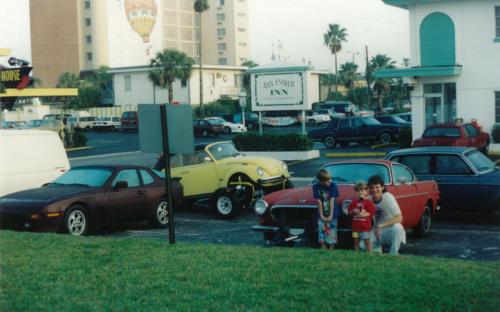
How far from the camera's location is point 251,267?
8.33 m

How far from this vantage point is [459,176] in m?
14.4

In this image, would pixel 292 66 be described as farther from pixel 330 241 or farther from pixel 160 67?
pixel 160 67

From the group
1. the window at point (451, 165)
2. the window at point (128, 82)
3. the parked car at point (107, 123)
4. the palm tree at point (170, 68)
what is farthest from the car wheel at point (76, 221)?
the window at point (128, 82)

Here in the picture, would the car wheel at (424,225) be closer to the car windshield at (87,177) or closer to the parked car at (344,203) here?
the parked car at (344,203)

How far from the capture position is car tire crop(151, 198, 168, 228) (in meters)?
15.2

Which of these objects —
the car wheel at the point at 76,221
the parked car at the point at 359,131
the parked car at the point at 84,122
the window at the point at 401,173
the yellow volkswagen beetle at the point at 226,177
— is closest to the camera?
the window at the point at 401,173

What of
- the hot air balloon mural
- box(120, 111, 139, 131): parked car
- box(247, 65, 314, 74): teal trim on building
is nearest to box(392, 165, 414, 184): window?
box(247, 65, 314, 74): teal trim on building

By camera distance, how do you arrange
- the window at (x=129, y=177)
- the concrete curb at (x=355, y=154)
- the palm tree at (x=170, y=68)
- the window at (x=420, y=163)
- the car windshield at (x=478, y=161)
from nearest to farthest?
the car windshield at (x=478, y=161), the window at (x=420, y=163), the window at (x=129, y=177), the concrete curb at (x=355, y=154), the palm tree at (x=170, y=68)

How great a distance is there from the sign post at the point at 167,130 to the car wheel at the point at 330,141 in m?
27.5

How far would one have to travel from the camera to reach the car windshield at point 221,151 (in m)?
17.7

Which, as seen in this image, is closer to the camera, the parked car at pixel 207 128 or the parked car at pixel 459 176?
the parked car at pixel 459 176

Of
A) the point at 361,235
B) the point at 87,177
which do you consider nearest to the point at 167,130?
the point at 361,235

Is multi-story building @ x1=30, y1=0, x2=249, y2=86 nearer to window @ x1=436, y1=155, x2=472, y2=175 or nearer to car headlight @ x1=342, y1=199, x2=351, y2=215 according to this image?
window @ x1=436, y1=155, x2=472, y2=175

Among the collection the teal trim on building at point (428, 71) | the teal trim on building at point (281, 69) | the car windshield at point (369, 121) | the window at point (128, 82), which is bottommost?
the car windshield at point (369, 121)
